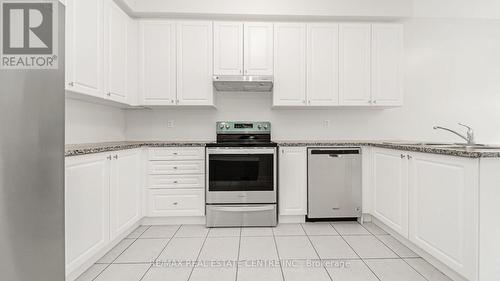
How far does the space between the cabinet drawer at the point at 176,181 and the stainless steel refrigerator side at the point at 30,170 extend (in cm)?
186

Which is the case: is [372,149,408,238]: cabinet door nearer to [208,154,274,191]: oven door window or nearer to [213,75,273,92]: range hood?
[208,154,274,191]: oven door window

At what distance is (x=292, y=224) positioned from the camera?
2963 millimetres

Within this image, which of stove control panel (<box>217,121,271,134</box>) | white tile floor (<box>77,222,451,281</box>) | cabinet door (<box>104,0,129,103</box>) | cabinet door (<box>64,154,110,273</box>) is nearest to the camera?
cabinet door (<box>64,154,110,273</box>)

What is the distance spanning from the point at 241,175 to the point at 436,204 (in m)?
1.74

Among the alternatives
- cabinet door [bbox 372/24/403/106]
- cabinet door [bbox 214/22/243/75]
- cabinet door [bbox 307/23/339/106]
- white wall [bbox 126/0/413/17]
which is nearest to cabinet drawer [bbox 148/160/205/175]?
cabinet door [bbox 214/22/243/75]

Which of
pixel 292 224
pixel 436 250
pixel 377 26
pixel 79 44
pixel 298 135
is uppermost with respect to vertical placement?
pixel 377 26

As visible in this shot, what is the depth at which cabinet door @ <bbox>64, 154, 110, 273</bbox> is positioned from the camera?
5.49ft

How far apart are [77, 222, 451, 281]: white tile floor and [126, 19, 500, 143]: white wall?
132 centimetres

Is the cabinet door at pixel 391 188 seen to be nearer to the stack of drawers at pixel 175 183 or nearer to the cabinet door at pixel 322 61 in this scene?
the cabinet door at pixel 322 61

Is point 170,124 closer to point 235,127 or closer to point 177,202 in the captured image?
point 235,127

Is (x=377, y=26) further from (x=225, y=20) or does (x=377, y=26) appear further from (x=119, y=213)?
(x=119, y=213)

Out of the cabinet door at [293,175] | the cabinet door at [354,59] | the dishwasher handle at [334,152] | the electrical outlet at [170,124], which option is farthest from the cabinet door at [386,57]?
the electrical outlet at [170,124]

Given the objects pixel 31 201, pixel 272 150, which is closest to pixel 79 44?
pixel 31 201

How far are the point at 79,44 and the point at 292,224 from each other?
2663mm
